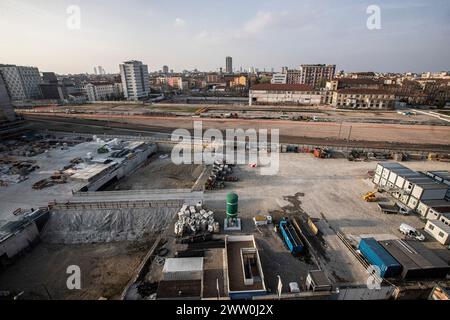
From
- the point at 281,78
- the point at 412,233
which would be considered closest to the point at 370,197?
the point at 412,233

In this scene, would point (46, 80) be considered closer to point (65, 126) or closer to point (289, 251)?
point (65, 126)

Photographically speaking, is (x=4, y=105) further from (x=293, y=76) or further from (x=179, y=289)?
(x=293, y=76)

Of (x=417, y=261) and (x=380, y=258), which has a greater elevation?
(x=380, y=258)

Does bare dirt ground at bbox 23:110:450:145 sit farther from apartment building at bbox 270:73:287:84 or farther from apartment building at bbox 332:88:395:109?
apartment building at bbox 270:73:287:84

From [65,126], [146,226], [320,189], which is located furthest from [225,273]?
[65,126]

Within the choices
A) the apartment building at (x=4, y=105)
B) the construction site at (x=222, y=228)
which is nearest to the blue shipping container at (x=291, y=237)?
the construction site at (x=222, y=228)
